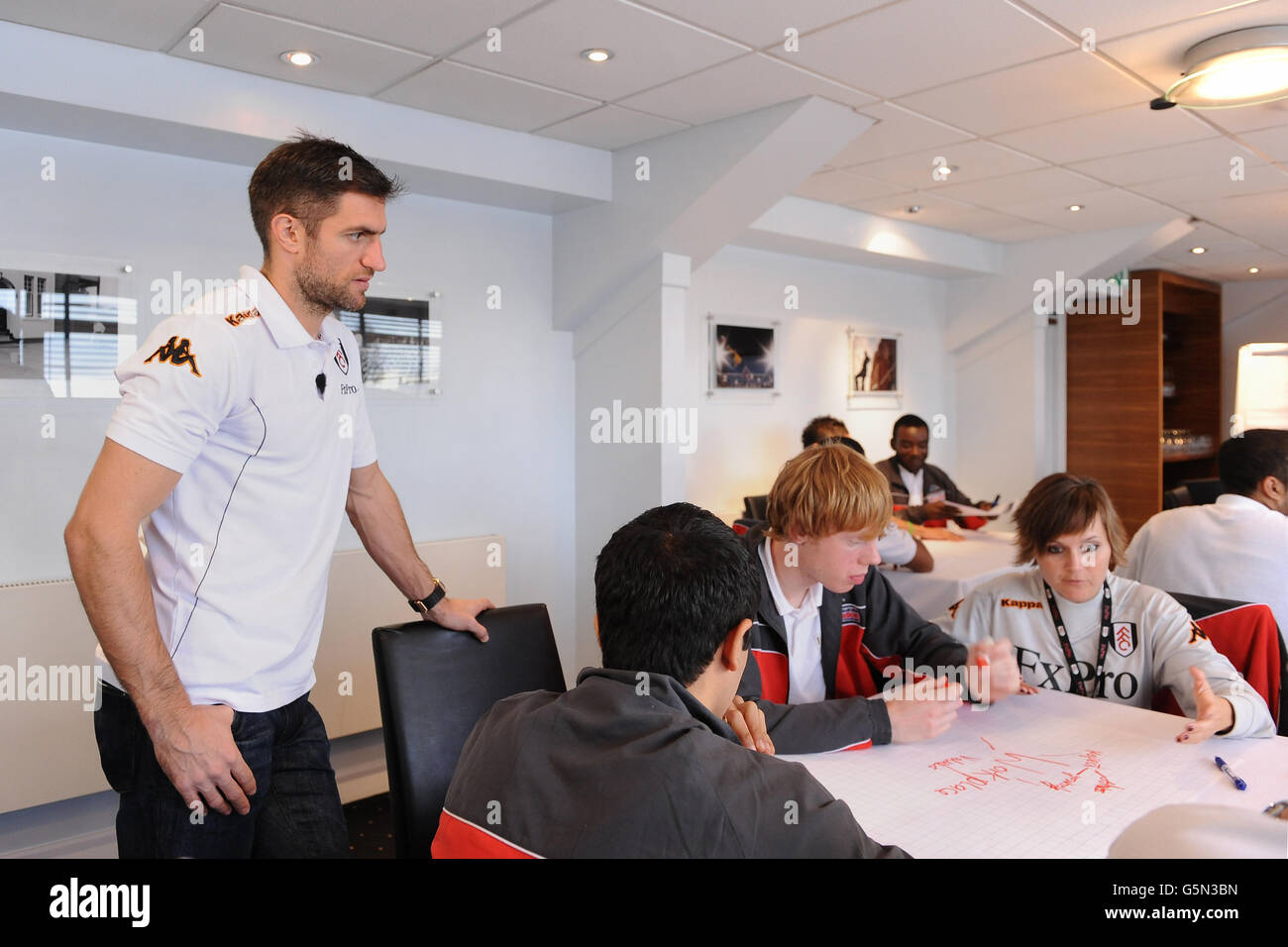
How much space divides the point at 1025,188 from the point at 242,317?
4.41 metres

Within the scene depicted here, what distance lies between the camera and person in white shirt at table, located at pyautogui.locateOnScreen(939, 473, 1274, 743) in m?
2.06

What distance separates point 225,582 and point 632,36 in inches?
82.1

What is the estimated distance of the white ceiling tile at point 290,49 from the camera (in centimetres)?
274

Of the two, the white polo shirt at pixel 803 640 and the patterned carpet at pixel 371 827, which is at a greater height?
the white polo shirt at pixel 803 640

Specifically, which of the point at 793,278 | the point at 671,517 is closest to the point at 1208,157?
the point at 793,278

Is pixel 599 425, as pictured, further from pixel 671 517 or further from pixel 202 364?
pixel 671 517

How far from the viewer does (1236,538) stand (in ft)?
9.16

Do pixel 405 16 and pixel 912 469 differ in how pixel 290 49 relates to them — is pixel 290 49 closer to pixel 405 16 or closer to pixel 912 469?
pixel 405 16

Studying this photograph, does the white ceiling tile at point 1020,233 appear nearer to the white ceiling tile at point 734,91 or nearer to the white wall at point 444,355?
the white ceiling tile at point 734,91

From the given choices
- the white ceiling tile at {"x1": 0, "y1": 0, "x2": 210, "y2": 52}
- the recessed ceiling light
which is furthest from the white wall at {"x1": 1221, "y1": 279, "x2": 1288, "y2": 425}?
the white ceiling tile at {"x1": 0, "y1": 0, "x2": 210, "y2": 52}

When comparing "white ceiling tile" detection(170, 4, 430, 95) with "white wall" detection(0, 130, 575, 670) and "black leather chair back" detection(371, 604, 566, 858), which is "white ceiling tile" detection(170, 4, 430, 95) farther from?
"black leather chair back" detection(371, 604, 566, 858)

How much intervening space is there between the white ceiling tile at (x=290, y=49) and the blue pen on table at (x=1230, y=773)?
2.88 meters

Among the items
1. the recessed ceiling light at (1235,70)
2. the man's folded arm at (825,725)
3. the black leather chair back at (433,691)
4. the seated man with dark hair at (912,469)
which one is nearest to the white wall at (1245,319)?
the seated man with dark hair at (912,469)

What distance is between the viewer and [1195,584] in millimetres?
2838
